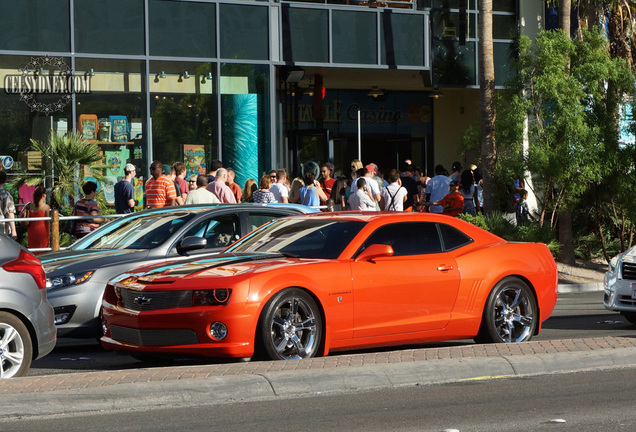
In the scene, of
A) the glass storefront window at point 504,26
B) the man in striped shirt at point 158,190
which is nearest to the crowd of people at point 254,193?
the man in striped shirt at point 158,190

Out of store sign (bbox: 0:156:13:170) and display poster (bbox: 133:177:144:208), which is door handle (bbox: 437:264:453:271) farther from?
display poster (bbox: 133:177:144:208)

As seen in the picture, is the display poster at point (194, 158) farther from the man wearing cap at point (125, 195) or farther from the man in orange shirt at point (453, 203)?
the man in orange shirt at point (453, 203)

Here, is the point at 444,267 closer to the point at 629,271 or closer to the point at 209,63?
the point at 629,271

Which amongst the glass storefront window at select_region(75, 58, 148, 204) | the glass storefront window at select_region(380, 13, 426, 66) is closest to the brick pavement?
the glass storefront window at select_region(75, 58, 148, 204)

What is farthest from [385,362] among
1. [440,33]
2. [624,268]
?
[440,33]

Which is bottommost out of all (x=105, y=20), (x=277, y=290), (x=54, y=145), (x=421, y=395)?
(x=421, y=395)

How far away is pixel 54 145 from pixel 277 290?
11932mm

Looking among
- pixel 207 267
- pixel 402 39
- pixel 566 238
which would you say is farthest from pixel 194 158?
pixel 207 267

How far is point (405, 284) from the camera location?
31.3ft

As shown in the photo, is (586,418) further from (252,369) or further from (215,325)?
(215,325)

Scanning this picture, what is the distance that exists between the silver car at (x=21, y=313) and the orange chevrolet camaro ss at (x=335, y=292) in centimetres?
74

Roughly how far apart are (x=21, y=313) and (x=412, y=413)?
11.1ft

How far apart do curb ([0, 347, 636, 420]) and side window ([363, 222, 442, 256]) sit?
1.50 metres

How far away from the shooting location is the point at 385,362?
855 centimetres
